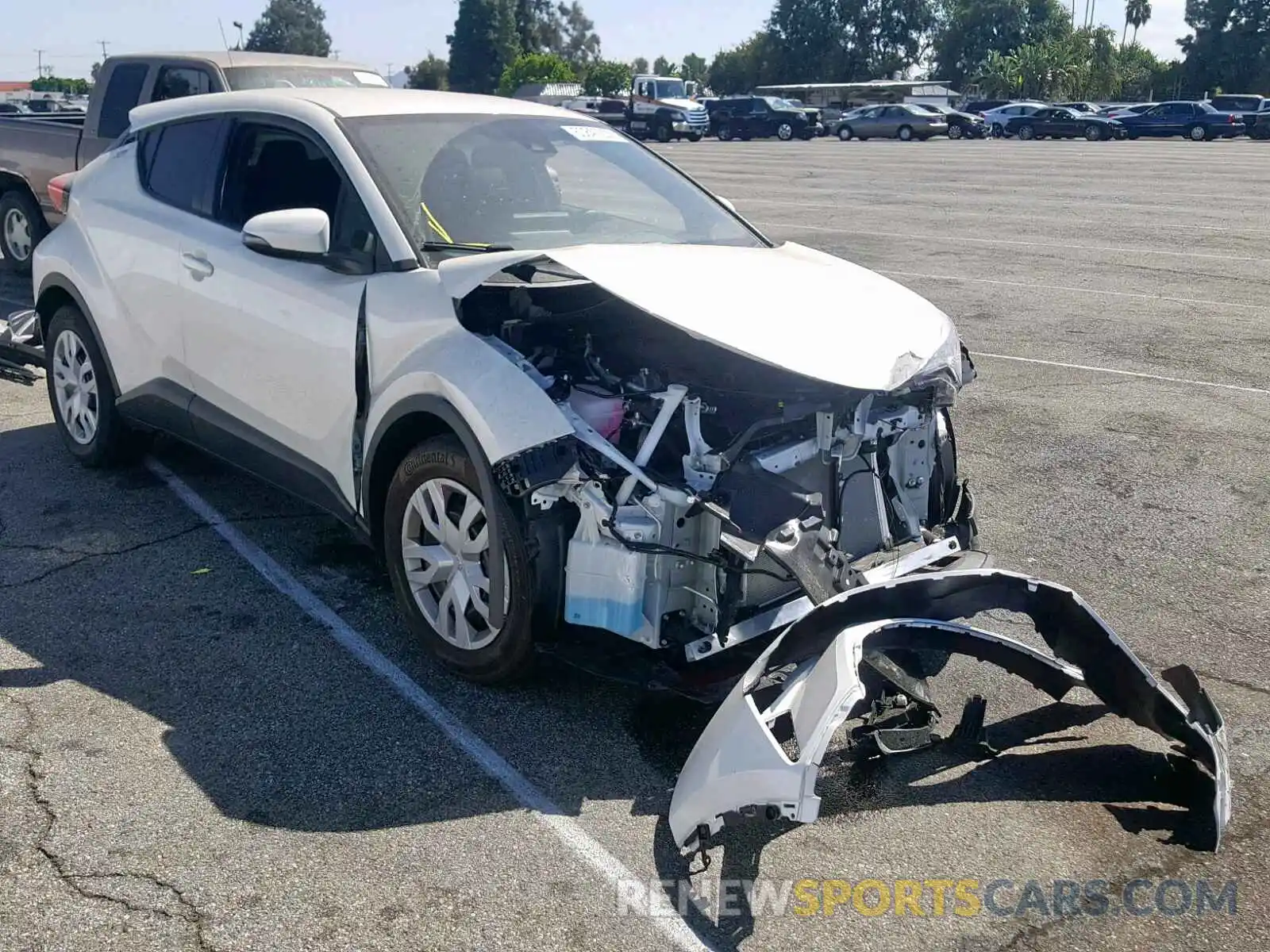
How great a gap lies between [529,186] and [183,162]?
5.70 feet

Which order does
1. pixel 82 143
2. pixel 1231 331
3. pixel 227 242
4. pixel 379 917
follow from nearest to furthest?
pixel 379 917 < pixel 227 242 < pixel 1231 331 < pixel 82 143

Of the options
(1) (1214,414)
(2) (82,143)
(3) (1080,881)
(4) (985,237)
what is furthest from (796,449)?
(4) (985,237)

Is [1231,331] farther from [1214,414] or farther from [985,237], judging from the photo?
[985,237]

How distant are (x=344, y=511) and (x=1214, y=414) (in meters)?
5.52

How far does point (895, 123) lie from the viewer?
47.8m

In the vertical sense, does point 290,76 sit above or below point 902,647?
above

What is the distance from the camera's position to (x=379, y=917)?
312cm

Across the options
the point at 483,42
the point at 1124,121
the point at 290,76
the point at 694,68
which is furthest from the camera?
the point at 694,68

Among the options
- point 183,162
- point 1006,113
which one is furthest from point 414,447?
point 1006,113

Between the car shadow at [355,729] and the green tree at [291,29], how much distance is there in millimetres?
96808

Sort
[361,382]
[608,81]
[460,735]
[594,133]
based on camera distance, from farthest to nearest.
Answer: [608,81], [594,133], [361,382], [460,735]

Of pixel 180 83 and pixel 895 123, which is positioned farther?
pixel 895 123

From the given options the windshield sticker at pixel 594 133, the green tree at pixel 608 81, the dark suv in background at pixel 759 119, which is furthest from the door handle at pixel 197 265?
the green tree at pixel 608 81

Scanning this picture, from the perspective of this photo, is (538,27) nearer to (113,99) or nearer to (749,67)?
(749,67)
